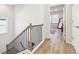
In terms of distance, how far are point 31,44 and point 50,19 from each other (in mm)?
686

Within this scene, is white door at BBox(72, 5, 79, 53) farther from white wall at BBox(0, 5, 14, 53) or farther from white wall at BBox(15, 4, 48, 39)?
white wall at BBox(0, 5, 14, 53)

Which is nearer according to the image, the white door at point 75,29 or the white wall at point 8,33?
the white wall at point 8,33

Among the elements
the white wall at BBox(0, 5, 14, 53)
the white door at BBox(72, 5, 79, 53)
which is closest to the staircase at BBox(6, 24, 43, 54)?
the white wall at BBox(0, 5, 14, 53)

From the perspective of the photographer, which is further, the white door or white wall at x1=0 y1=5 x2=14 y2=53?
the white door

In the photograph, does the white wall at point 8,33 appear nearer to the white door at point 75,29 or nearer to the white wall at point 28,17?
the white wall at point 28,17

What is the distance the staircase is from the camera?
7.06ft

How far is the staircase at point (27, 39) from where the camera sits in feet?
7.06

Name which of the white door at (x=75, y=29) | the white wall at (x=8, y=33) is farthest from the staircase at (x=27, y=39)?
the white door at (x=75, y=29)

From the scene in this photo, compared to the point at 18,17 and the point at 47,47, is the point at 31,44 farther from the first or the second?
the point at 18,17

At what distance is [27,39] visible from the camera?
2.35 m

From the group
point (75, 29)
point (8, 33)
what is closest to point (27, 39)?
point (8, 33)

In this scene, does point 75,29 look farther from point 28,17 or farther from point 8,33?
point 8,33

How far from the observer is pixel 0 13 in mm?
2012
